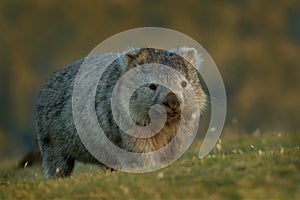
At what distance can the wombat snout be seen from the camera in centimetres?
1342

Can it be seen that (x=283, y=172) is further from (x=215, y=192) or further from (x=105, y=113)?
(x=105, y=113)

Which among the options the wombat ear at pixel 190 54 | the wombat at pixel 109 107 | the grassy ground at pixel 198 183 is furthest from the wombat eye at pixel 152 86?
the grassy ground at pixel 198 183

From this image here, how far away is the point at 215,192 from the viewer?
10859mm

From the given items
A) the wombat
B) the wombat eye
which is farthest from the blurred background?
the wombat eye

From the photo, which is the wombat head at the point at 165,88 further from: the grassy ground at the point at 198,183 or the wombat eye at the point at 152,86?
the grassy ground at the point at 198,183

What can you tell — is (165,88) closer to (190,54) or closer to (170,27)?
(190,54)

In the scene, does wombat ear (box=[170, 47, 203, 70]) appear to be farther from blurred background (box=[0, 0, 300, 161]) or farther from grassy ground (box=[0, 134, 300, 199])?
blurred background (box=[0, 0, 300, 161])

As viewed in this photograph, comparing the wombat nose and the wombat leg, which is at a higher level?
the wombat nose

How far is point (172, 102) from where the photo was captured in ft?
44.0

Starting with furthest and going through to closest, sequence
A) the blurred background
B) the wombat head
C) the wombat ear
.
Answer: the blurred background < the wombat ear < the wombat head

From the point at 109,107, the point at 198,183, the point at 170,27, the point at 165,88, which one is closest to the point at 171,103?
the point at 165,88

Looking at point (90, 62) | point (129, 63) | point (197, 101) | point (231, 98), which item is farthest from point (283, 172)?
point (231, 98)

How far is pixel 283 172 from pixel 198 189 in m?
1.21

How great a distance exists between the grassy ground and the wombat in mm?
1013
